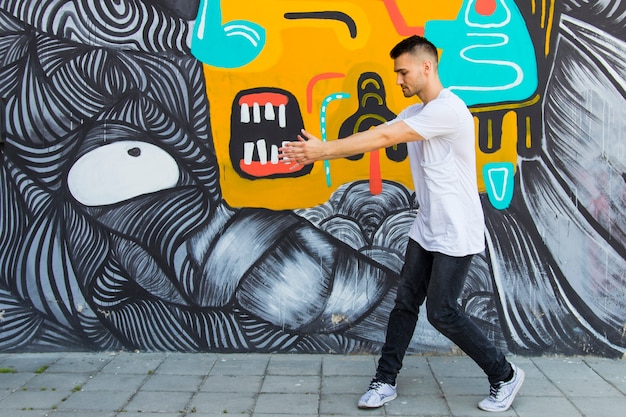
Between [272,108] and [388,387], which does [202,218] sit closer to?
[272,108]

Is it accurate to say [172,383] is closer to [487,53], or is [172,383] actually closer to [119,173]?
[119,173]

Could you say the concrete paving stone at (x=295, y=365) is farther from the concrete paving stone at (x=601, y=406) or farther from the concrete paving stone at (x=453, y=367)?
the concrete paving stone at (x=601, y=406)

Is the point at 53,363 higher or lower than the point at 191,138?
lower

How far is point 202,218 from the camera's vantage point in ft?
14.7

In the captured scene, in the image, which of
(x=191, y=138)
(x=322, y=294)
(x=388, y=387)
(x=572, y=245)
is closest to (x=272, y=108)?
(x=191, y=138)

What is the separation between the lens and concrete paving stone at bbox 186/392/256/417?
3.58m

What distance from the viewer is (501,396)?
359cm

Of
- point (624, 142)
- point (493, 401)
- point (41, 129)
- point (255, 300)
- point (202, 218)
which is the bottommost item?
point (493, 401)

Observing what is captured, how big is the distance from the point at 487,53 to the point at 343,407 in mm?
2511

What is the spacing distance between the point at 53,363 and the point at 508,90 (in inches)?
143

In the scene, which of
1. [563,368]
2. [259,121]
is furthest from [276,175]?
[563,368]

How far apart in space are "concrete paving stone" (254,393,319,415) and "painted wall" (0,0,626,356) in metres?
0.75

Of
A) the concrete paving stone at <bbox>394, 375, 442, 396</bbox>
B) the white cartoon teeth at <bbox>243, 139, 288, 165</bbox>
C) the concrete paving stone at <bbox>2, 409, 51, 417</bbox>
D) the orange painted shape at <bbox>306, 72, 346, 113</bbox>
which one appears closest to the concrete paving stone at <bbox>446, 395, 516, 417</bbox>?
the concrete paving stone at <bbox>394, 375, 442, 396</bbox>

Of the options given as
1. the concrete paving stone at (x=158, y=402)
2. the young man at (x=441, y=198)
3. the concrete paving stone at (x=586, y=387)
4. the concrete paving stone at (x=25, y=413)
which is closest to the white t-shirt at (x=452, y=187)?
the young man at (x=441, y=198)
